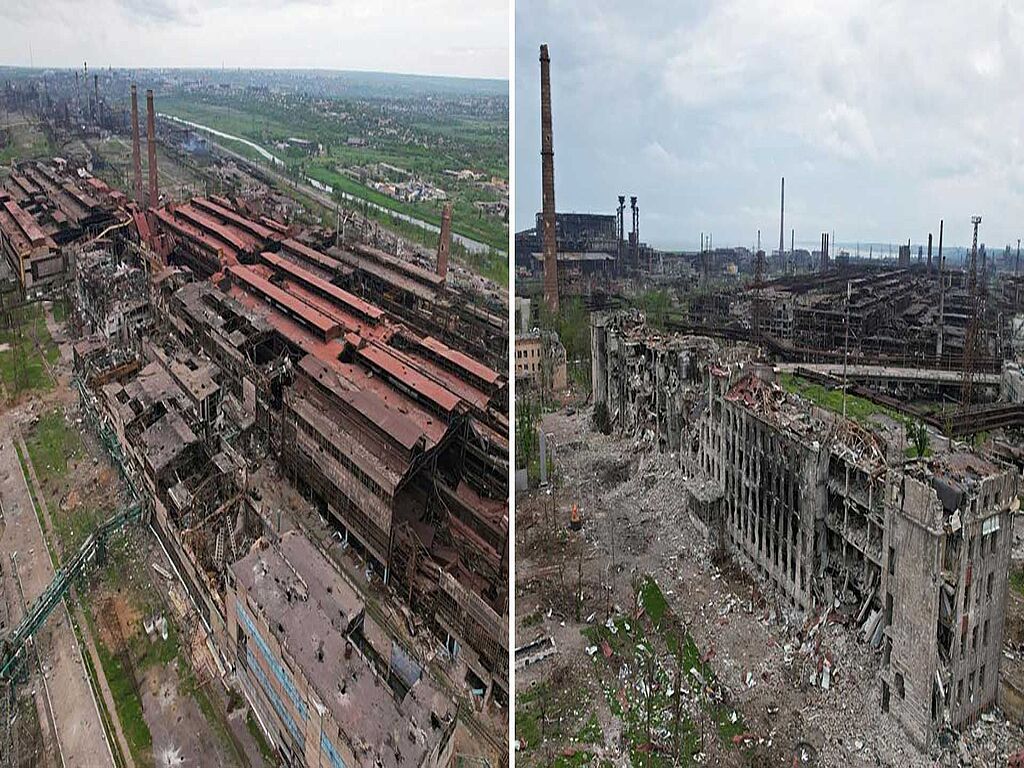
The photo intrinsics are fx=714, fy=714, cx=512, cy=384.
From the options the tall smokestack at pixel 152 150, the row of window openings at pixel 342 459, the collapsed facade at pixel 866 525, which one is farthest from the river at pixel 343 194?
the collapsed facade at pixel 866 525

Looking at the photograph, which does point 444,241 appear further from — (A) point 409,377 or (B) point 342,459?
(B) point 342,459

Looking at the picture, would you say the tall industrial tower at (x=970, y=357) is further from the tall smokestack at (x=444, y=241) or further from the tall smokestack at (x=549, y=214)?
the tall smokestack at (x=444, y=241)

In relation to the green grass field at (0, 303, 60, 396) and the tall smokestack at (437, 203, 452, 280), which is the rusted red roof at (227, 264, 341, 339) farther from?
the green grass field at (0, 303, 60, 396)

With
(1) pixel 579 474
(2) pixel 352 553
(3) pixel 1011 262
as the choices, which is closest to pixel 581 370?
(1) pixel 579 474

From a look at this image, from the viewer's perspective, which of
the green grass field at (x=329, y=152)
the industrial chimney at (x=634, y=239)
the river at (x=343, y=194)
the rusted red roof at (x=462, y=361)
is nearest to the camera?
the rusted red roof at (x=462, y=361)

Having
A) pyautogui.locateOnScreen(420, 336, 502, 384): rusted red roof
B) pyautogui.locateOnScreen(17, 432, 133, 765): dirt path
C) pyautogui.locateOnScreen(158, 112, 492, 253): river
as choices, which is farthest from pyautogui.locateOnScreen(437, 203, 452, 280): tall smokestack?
pyautogui.locateOnScreen(17, 432, 133, 765): dirt path

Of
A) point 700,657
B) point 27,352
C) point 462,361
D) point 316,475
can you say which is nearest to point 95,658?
point 316,475
